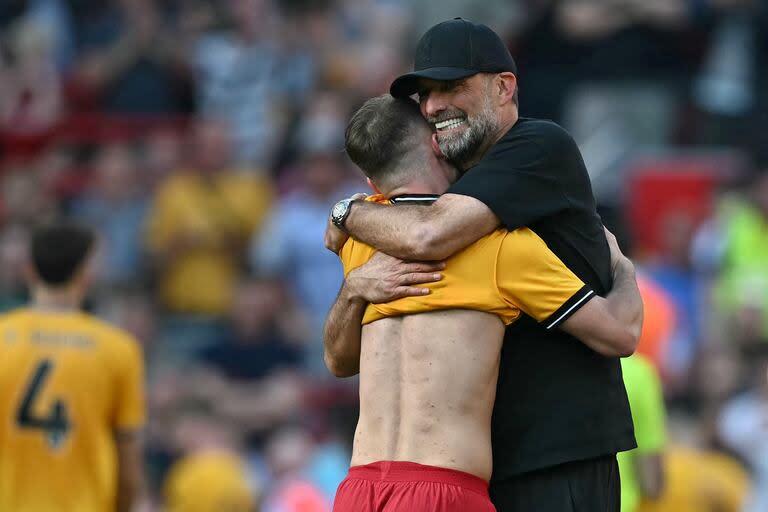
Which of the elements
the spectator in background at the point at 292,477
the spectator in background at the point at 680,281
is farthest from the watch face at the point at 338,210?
the spectator in background at the point at 680,281

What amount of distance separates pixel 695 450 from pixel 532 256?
5100 millimetres

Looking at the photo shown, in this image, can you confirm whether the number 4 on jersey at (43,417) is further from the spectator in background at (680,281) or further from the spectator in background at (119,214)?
the spectator in background at (119,214)

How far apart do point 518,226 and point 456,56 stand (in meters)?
0.63

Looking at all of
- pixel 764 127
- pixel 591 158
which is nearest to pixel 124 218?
pixel 591 158

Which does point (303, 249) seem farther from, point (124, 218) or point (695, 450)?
point (695, 450)

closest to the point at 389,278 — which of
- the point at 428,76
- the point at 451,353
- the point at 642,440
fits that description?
the point at 451,353

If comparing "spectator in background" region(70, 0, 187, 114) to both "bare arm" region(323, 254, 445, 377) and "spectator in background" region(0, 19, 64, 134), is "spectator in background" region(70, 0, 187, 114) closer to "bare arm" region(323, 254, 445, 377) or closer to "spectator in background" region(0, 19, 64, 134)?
"spectator in background" region(0, 19, 64, 134)

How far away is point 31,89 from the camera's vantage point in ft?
44.5

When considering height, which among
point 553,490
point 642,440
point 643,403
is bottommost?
point 642,440

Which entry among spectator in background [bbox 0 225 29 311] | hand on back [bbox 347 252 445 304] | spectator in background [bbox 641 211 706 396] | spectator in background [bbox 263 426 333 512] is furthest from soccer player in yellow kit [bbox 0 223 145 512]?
spectator in background [bbox 641 211 706 396]

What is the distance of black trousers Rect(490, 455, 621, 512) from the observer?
4.75 metres

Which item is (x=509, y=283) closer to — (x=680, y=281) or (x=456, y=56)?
(x=456, y=56)

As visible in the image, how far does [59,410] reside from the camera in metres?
6.44

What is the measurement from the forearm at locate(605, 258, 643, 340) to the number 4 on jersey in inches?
108
